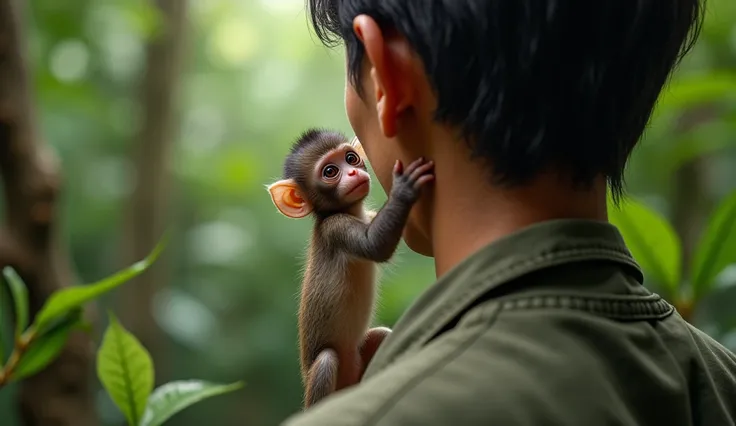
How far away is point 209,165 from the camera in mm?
3438

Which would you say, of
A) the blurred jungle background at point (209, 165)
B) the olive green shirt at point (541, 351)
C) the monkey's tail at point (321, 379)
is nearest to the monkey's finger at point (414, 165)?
the olive green shirt at point (541, 351)

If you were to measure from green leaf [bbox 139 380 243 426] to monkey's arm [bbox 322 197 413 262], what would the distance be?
0.22 metres

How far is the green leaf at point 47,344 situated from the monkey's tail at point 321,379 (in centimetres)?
40

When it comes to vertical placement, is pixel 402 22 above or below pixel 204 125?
above

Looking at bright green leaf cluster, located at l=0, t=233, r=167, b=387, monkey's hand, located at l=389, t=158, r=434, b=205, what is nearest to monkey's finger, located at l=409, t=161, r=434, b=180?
monkey's hand, located at l=389, t=158, r=434, b=205

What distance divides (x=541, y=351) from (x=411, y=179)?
0.22 metres

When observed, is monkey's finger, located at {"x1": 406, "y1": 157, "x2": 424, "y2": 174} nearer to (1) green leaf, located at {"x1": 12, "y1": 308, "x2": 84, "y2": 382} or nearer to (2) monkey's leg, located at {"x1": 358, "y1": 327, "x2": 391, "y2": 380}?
(2) monkey's leg, located at {"x1": 358, "y1": 327, "x2": 391, "y2": 380}

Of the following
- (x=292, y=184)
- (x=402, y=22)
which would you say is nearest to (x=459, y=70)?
(x=402, y=22)

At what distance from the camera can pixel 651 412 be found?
72 cm

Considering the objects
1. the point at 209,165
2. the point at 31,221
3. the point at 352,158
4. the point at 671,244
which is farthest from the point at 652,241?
the point at 209,165

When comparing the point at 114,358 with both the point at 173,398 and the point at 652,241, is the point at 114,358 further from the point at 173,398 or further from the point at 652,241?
the point at 652,241

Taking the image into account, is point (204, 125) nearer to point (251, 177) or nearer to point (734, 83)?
point (251, 177)

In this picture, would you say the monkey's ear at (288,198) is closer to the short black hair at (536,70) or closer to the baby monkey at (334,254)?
the baby monkey at (334,254)

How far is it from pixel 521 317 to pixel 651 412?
129 mm
